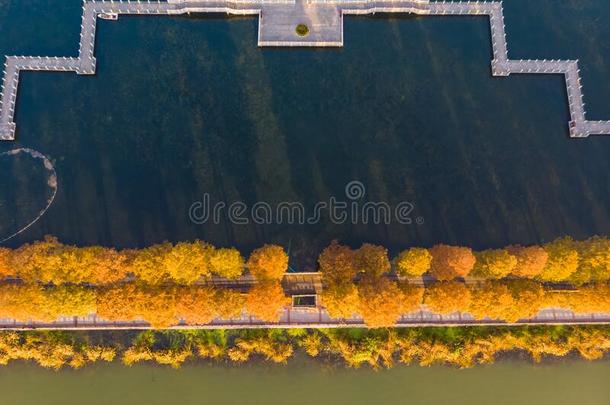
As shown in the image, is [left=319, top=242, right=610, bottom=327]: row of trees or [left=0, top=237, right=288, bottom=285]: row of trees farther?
[left=0, top=237, right=288, bottom=285]: row of trees

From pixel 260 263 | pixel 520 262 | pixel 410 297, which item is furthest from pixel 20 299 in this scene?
pixel 520 262

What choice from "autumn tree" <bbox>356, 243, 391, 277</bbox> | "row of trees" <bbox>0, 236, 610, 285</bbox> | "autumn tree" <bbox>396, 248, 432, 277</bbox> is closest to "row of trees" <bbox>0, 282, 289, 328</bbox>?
"row of trees" <bbox>0, 236, 610, 285</bbox>

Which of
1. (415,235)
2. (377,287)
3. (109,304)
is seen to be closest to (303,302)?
(377,287)

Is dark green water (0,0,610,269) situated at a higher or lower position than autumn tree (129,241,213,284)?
higher

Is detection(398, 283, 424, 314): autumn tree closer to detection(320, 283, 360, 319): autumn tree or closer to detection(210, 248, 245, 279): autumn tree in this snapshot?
detection(320, 283, 360, 319): autumn tree

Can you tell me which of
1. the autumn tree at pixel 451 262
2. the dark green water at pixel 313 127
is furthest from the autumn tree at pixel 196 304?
the autumn tree at pixel 451 262

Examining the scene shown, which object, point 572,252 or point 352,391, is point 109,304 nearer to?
point 352,391

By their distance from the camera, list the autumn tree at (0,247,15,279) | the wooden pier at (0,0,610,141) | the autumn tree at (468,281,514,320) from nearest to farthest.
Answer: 1. the autumn tree at (468,281,514,320)
2. the autumn tree at (0,247,15,279)
3. the wooden pier at (0,0,610,141)
